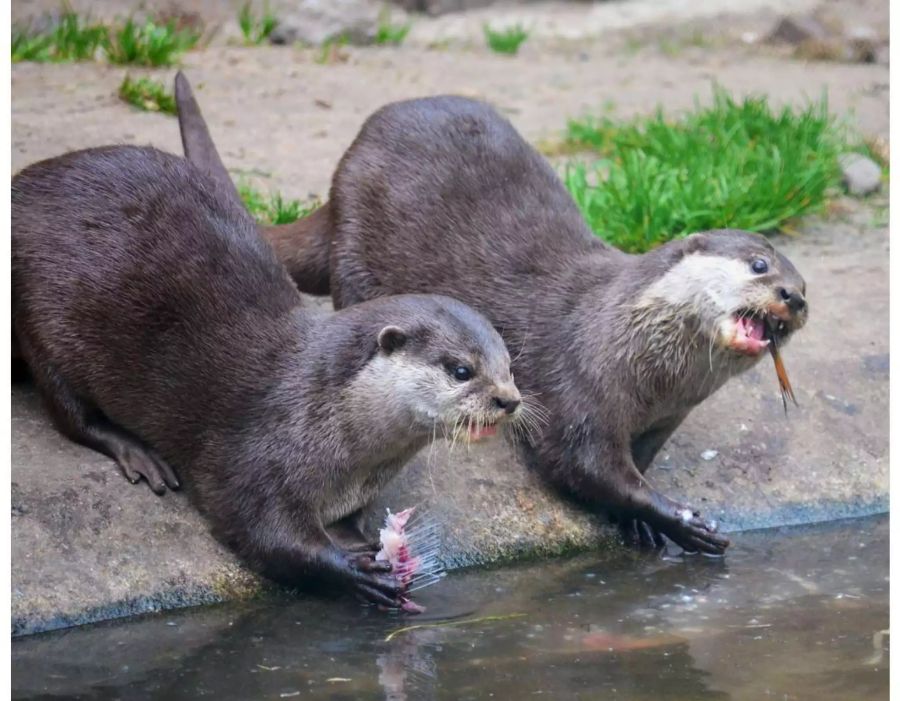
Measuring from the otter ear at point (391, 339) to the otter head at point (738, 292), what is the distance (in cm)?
70

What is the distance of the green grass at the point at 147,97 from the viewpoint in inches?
225

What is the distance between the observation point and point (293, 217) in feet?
15.9

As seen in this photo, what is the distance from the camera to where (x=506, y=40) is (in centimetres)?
781

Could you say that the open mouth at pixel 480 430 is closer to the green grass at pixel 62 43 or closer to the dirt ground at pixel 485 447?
the dirt ground at pixel 485 447

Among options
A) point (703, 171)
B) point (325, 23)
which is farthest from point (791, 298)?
point (325, 23)

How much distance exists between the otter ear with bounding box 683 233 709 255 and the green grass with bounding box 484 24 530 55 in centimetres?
415

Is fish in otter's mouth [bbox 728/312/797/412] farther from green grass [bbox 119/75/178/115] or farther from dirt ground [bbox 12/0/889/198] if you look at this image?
green grass [bbox 119/75/178/115]

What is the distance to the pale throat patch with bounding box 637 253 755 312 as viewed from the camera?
3666 millimetres

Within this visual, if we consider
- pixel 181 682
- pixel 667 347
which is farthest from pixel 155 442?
pixel 667 347

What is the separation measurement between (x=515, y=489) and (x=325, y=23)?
400 cm

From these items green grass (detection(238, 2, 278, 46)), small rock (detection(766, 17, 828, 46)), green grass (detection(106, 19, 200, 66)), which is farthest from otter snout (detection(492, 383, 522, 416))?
small rock (detection(766, 17, 828, 46))

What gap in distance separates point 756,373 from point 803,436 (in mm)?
255

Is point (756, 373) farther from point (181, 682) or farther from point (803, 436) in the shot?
point (181, 682)

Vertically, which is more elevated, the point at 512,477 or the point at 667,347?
the point at 667,347
